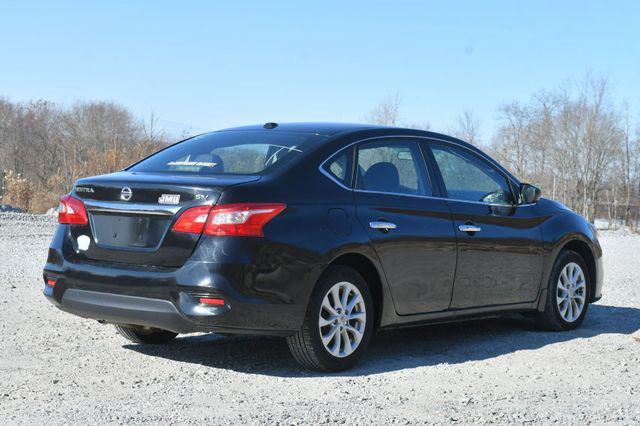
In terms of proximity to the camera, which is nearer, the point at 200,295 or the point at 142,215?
the point at 200,295

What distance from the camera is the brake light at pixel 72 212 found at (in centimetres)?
573

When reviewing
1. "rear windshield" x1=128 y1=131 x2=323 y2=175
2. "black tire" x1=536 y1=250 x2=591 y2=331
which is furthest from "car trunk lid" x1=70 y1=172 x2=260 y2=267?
"black tire" x1=536 y1=250 x2=591 y2=331

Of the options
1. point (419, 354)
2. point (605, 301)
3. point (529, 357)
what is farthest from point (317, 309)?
point (605, 301)

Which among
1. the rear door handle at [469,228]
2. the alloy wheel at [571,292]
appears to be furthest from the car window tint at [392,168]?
the alloy wheel at [571,292]

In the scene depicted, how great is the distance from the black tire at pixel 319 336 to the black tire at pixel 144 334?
4.53 feet

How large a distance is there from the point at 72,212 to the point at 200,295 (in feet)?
3.95

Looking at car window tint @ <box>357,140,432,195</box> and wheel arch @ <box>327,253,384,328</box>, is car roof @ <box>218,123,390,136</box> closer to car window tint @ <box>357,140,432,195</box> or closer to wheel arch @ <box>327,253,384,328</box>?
→ car window tint @ <box>357,140,432,195</box>

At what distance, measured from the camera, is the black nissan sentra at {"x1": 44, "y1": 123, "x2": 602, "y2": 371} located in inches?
207

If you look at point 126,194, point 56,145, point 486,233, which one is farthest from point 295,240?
point 56,145

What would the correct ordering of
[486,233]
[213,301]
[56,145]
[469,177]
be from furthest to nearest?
[56,145] → [469,177] → [486,233] → [213,301]

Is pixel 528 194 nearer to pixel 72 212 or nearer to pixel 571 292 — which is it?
pixel 571 292

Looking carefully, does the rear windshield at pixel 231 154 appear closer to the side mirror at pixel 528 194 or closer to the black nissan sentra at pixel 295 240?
the black nissan sentra at pixel 295 240

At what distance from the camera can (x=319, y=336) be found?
5570mm

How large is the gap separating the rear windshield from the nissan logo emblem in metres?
0.50
